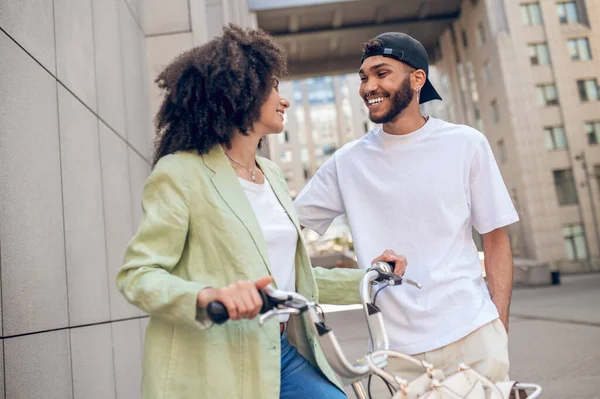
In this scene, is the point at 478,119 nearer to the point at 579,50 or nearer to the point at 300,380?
the point at 579,50

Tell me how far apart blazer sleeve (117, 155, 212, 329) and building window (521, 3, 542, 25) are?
1388 inches

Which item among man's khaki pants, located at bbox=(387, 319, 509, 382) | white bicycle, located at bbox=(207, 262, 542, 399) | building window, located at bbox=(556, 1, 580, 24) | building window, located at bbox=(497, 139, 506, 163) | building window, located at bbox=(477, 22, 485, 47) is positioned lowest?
man's khaki pants, located at bbox=(387, 319, 509, 382)

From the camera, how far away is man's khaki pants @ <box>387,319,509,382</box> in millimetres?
2373

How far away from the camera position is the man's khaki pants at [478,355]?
2.37 m

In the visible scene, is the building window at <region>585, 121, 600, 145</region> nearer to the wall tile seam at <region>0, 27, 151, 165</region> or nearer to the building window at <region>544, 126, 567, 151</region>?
the building window at <region>544, 126, 567, 151</region>

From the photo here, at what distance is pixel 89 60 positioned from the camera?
173 inches

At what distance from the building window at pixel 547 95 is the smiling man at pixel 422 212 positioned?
32.7 m

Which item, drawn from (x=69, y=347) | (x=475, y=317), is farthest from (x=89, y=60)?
(x=475, y=317)

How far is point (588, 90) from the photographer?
33.4m

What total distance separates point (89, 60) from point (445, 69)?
1436 inches

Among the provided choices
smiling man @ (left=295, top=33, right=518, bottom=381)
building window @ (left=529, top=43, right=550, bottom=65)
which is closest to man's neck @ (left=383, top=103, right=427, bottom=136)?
smiling man @ (left=295, top=33, right=518, bottom=381)

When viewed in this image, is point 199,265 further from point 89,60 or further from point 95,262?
point 89,60

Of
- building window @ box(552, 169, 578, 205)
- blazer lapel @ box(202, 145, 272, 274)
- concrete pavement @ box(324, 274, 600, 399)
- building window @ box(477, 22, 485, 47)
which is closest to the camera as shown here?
blazer lapel @ box(202, 145, 272, 274)

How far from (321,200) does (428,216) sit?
22.2 inches
